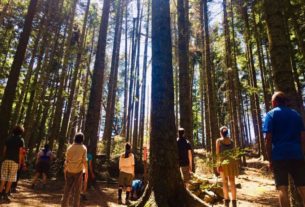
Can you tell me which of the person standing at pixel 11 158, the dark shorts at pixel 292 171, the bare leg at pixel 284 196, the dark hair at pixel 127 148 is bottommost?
the bare leg at pixel 284 196

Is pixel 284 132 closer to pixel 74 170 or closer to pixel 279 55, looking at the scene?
pixel 279 55

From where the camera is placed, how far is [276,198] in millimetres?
9859

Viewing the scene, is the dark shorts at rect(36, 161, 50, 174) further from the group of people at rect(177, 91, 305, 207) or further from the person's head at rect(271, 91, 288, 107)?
the person's head at rect(271, 91, 288, 107)

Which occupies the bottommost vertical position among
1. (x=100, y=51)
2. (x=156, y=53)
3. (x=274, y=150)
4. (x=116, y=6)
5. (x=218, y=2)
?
(x=274, y=150)

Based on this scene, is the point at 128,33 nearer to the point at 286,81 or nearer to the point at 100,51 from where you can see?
the point at 100,51

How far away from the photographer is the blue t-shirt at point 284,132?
168 inches

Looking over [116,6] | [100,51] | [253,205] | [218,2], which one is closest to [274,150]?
[253,205]

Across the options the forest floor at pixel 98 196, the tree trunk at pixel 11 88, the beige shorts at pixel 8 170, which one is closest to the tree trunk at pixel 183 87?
the forest floor at pixel 98 196

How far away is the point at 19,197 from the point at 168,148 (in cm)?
649

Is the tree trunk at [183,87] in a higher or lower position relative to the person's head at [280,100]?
higher

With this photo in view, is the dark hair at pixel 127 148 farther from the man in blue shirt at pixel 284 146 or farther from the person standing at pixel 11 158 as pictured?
the man in blue shirt at pixel 284 146

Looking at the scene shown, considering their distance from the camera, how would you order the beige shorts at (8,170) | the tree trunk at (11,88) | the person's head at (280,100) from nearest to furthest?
1. the person's head at (280,100)
2. the beige shorts at (8,170)
3. the tree trunk at (11,88)

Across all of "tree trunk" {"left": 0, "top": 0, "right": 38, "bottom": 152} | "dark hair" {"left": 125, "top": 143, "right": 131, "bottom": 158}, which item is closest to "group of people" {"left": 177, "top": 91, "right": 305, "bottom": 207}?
"dark hair" {"left": 125, "top": 143, "right": 131, "bottom": 158}

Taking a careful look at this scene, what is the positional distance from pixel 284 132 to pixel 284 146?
198 mm
